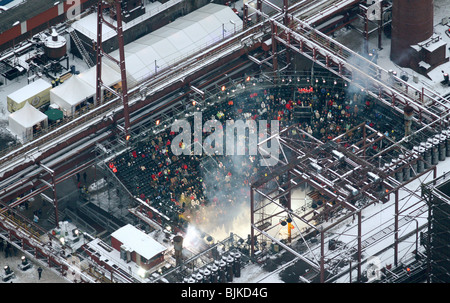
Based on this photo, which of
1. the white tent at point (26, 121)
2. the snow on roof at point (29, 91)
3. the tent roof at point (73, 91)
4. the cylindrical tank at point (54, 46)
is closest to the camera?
the white tent at point (26, 121)

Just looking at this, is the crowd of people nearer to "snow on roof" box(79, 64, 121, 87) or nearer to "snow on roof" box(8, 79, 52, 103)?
"snow on roof" box(79, 64, 121, 87)

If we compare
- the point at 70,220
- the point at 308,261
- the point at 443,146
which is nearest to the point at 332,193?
the point at 308,261

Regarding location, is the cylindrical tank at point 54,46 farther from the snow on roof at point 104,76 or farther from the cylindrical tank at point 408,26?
the cylindrical tank at point 408,26

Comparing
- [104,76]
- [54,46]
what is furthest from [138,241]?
[54,46]

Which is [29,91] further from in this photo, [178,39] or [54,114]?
[178,39]

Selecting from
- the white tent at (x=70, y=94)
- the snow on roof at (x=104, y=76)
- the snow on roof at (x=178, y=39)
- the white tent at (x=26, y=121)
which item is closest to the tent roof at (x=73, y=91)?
the white tent at (x=70, y=94)
